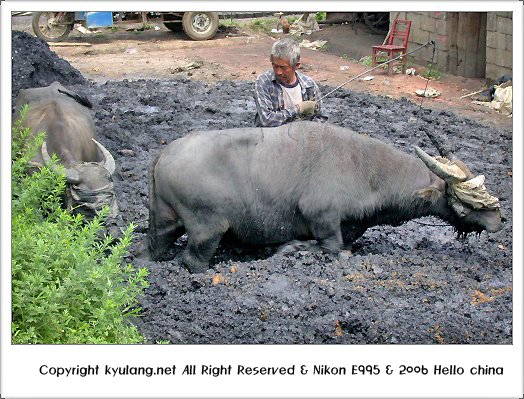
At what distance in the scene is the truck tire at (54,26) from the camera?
17500 mm

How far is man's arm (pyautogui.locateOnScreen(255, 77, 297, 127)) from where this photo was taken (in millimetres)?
6707

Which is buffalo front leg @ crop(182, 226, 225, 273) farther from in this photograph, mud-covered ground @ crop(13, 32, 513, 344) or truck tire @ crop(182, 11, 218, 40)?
truck tire @ crop(182, 11, 218, 40)

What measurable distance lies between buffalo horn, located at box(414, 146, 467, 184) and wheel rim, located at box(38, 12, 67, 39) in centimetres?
1333

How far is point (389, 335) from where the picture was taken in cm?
523

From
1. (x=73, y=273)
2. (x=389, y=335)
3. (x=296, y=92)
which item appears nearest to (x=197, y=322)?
(x=73, y=273)

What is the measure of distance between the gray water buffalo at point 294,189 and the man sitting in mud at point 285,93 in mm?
216

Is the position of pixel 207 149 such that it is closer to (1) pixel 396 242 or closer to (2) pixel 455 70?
(1) pixel 396 242

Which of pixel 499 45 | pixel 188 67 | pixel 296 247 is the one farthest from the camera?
pixel 188 67

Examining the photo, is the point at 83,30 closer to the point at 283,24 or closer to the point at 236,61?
the point at 283,24

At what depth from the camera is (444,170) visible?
6.20 m

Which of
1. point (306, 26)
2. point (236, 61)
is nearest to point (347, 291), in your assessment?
point (236, 61)

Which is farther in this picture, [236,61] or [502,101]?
[236,61]

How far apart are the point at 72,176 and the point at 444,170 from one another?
10.4 ft

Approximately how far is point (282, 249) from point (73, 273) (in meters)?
2.13
